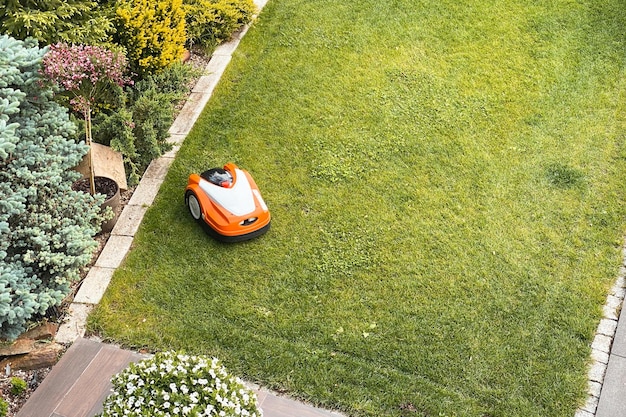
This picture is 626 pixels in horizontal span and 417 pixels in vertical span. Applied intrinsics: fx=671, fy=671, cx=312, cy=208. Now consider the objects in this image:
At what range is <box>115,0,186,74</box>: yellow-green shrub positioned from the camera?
23.7 ft

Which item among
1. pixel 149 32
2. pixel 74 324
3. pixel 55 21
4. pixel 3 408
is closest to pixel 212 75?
pixel 149 32

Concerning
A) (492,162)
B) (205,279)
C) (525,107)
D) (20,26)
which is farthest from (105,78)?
(525,107)

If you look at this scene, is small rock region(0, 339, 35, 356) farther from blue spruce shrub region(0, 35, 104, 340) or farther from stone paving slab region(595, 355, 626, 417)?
stone paving slab region(595, 355, 626, 417)

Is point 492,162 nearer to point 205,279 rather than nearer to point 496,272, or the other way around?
point 496,272

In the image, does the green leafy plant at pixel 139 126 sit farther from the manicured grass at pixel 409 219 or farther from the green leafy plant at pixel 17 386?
the green leafy plant at pixel 17 386

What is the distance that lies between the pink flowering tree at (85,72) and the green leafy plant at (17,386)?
184 centimetres

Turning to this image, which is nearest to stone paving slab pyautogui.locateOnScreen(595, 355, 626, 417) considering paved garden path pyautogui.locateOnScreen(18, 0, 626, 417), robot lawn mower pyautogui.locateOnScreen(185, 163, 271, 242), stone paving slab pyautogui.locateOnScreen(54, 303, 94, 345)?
paved garden path pyautogui.locateOnScreen(18, 0, 626, 417)

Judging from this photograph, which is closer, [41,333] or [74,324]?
[41,333]

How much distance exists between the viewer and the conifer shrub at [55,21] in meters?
6.28

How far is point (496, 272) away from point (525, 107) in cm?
244

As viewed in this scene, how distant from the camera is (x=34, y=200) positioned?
5.49 m

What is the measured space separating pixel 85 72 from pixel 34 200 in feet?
4.34

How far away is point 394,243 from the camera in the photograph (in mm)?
6082

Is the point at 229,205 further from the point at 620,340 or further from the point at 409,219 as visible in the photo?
the point at 620,340
